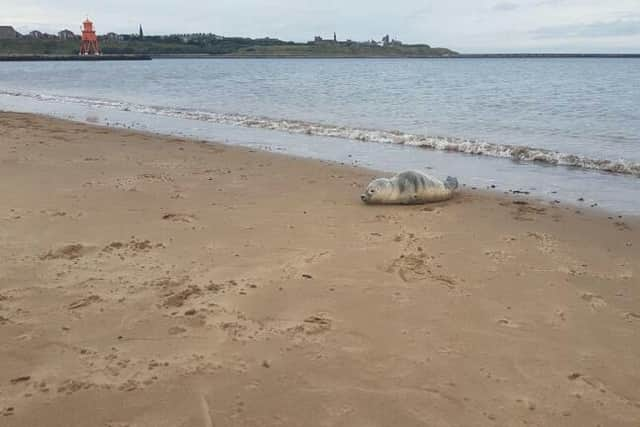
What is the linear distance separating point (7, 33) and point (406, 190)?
534 feet

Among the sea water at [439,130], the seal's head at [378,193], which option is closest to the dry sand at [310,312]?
the seal's head at [378,193]

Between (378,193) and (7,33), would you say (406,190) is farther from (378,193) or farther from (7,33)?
(7,33)

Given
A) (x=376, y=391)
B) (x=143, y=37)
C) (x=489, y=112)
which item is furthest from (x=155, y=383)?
(x=143, y=37)

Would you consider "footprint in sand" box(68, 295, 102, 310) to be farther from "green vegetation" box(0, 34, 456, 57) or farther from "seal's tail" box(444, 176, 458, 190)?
"green vegetation" box(0, 34, 456, 57)

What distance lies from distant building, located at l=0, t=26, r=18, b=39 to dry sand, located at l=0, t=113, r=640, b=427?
15821 cm

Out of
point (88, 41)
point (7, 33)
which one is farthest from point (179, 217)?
point (7, 33)

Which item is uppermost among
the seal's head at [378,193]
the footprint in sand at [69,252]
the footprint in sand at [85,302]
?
the seal's head at [378,193]

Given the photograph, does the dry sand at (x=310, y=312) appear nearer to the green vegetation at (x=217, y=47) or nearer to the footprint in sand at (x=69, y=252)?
the footprint in sand at (x=69, y=252)

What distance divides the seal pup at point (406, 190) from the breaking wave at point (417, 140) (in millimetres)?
4153

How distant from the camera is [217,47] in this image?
491 feet

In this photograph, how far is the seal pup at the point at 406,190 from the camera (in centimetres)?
757

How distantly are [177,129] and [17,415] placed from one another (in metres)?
14.3

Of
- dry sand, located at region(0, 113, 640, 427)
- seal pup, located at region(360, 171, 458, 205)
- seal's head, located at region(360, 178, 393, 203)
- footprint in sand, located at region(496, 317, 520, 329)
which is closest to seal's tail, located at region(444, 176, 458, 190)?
seal pup, located at region(360, 171, 458, 205)

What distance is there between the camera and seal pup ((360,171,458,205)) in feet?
24.8
